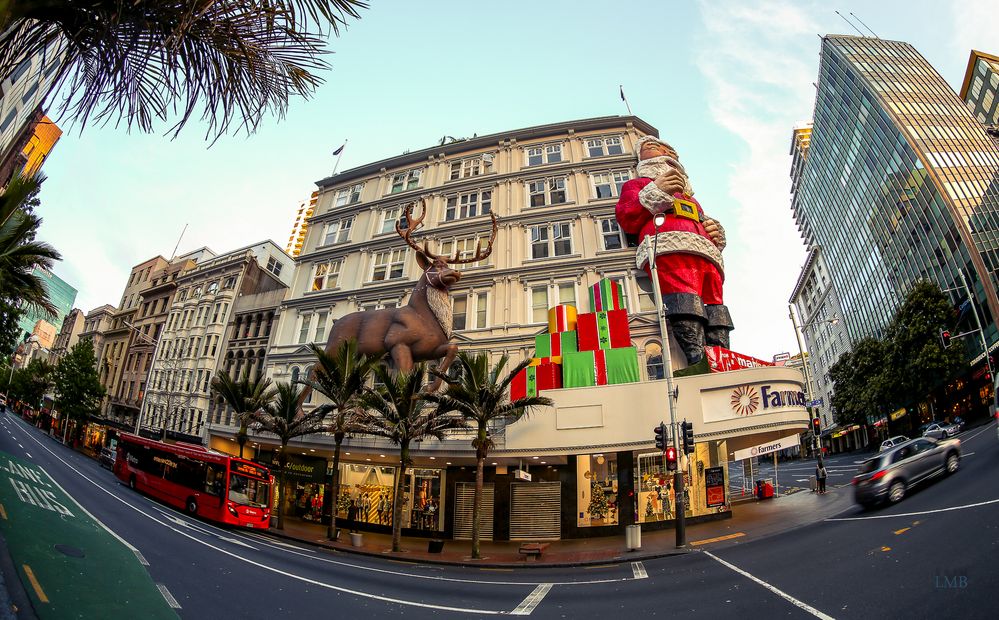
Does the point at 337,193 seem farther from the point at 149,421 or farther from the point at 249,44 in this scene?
the point at 249,44

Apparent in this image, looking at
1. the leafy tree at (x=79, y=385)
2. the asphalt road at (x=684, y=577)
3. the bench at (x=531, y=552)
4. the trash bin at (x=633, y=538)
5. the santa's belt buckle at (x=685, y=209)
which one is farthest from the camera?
the leafy tree at (x=79, y=385)

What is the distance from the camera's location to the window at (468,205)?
2916 centimetres

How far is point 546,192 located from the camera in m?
28.3

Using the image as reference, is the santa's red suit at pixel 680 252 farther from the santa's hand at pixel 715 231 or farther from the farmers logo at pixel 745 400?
the farmers logo at pixel 745 400

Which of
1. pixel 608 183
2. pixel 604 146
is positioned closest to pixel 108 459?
pixel 608 183

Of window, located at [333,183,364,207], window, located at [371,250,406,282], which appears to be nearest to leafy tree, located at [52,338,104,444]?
window, located at [333,183,364,207]

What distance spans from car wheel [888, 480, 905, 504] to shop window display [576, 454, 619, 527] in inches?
392

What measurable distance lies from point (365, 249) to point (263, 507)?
16503 mm

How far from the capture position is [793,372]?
1939 cm

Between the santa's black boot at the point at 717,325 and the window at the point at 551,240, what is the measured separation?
8.19 metres

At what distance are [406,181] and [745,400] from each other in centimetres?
2618

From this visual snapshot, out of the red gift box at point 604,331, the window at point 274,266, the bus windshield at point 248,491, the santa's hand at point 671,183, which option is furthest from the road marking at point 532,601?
the window at point 274,266

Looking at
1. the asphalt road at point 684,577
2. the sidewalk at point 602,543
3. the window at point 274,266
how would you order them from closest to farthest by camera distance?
1. the asphalt road at point 684,577
2. the sidewalk at point 602,543
3. the window at point 274,266

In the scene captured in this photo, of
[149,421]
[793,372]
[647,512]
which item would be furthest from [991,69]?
[149,421]
